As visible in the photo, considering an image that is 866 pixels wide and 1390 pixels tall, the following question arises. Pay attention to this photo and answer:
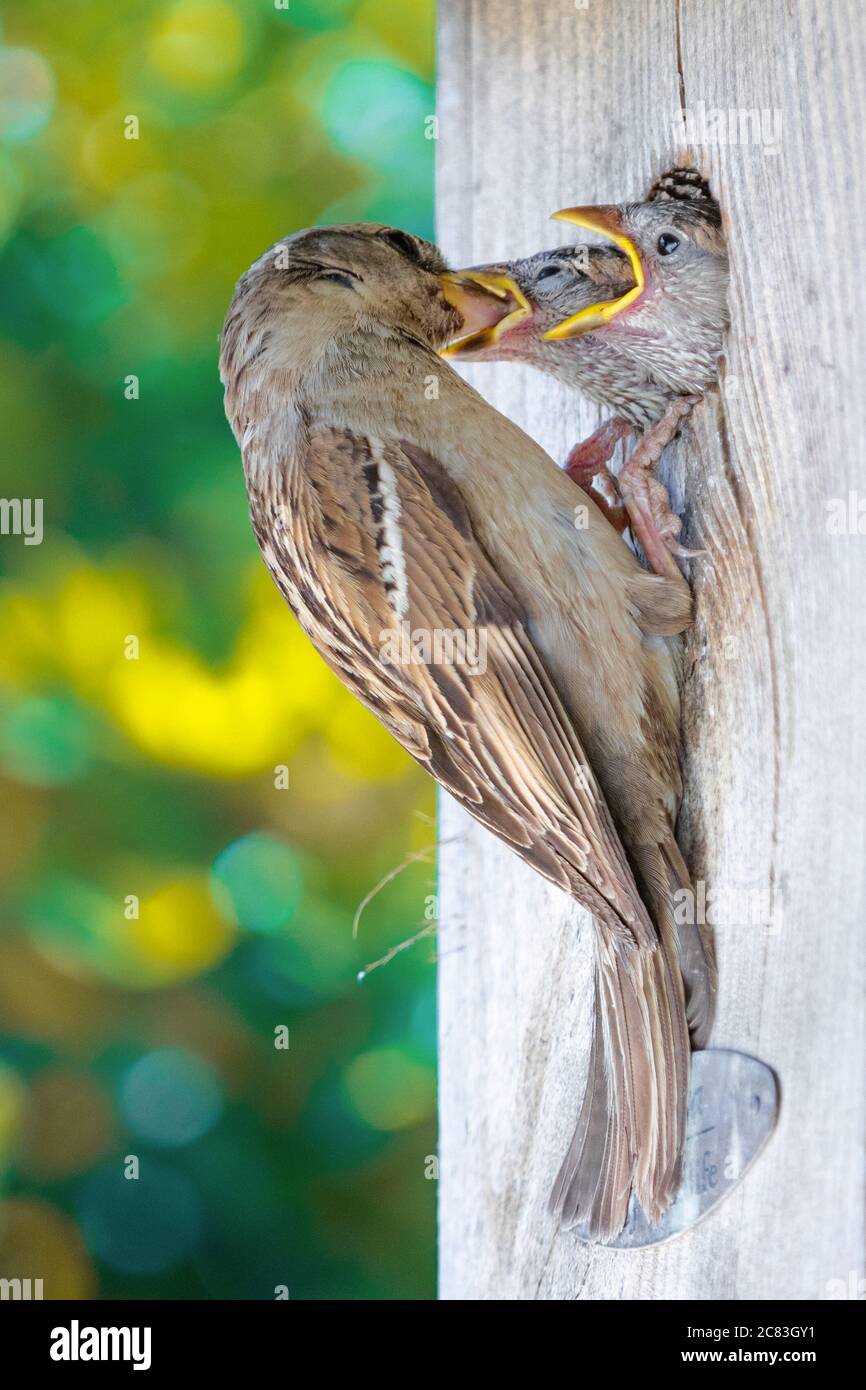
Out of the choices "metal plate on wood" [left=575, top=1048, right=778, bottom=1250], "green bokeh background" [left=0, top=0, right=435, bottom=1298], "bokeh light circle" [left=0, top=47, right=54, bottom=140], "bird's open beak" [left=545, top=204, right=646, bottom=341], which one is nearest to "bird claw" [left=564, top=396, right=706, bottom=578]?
"bird's open beak" [left=545, top=204, right=646, bottom=341]

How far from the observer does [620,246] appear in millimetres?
1351

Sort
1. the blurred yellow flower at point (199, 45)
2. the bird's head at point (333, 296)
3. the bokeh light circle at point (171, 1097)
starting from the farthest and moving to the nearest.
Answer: the bokeh light circle at point (171, 1097), the blurred yellow flower at point (199, 45), the bird's head at point (333, 296)

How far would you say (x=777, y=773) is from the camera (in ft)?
3.97

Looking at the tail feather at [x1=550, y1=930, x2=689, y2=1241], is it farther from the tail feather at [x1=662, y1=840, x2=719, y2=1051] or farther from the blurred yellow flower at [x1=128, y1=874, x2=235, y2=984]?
the blurred yellow flower at [x1=128, y1=874, x2=235, y2=984]

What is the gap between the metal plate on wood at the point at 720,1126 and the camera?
1230 millimetres

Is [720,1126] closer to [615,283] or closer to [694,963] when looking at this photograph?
[694,963]

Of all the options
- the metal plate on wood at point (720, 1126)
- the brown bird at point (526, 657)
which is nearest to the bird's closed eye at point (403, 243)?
the brown bird at point (526, 657)

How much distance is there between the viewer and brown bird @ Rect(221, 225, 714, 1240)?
4.04 ft

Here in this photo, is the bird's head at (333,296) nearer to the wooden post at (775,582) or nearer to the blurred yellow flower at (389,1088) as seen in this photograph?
the wooden post at (775,582)

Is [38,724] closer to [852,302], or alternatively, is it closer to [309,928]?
[309,928]

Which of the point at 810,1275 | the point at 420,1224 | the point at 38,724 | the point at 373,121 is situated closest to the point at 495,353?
the point at 810,1275

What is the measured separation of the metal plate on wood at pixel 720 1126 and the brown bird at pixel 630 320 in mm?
472

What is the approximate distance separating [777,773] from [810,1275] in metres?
0.44

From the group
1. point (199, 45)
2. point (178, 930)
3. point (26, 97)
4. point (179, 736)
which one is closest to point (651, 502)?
point (179, 736)
